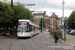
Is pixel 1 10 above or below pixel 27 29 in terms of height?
above

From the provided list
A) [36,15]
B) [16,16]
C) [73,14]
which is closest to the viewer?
[16,16]

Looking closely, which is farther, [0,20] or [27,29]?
[0,20]

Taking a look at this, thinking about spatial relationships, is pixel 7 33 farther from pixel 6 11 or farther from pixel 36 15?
pixel 36 15

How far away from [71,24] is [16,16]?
35.4 metres

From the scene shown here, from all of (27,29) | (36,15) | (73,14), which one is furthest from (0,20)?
(36,15)

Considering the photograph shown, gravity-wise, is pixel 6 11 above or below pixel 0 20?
above

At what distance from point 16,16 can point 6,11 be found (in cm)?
393

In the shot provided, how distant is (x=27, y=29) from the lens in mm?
23188

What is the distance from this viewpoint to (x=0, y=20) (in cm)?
2617

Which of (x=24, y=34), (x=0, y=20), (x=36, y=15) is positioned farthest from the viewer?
(x=36, y=15)

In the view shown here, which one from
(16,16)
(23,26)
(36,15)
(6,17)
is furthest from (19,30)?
(36,15)

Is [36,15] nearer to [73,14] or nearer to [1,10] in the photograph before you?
[73,14]

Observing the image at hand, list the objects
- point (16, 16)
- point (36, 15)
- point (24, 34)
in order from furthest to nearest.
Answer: point (36, 15)
point (16, 16)
point (24, 34)

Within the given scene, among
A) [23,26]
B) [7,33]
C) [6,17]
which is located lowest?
[7,33]
